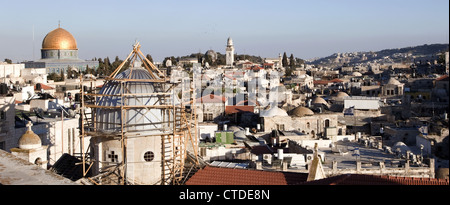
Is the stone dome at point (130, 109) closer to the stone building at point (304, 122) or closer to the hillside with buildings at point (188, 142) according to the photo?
the hillside with buildings at point (188, 142)

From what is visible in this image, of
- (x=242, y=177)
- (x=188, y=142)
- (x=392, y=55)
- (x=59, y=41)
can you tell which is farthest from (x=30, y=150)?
(x=392, y=55)

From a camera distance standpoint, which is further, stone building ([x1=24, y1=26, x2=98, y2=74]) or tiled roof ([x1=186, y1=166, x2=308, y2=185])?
stone building ([x1=24, y1=26, x2=98, y2=74])

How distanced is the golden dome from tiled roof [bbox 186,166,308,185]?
A: 44764 millimetres

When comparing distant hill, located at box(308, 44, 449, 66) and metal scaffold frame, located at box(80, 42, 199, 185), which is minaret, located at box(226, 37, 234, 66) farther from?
distant hill, located at box(308, 44, 449, 66)

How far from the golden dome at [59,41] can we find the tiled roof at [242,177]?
44.8 meters

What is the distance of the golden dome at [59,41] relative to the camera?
176ft

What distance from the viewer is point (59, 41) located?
5444cm

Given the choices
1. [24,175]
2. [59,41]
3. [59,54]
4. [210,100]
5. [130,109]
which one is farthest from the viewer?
[59,54]

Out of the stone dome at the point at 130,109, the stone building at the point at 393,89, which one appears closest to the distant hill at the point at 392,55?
the stone building at the point at 393,89

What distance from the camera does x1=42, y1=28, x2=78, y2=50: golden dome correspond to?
53500 millimetres

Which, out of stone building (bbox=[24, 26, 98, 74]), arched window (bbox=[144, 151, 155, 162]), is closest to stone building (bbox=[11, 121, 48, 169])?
arched window (bbox=[144, 151, 155, 162])

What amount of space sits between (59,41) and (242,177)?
46.9 metres

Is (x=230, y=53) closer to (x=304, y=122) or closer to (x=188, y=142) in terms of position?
(x=304, y=122)
